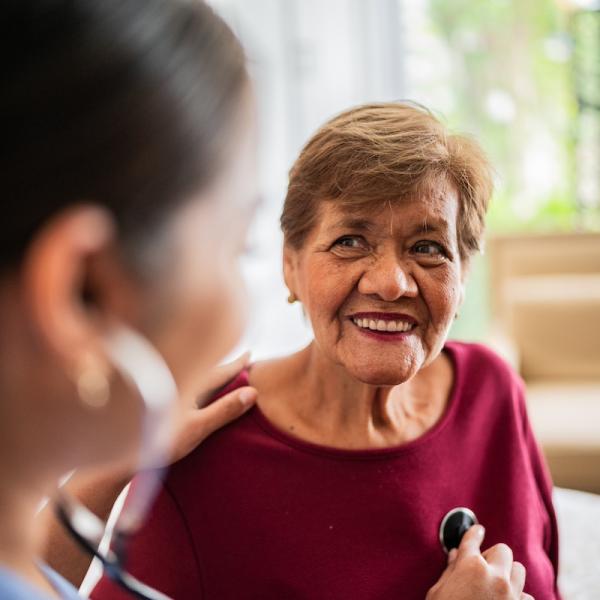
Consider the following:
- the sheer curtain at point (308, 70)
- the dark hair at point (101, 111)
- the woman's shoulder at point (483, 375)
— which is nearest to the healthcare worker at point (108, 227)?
the dark hair at point (101, 111)

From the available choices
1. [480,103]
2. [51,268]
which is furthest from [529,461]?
[480,103]

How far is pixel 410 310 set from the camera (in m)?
1.25

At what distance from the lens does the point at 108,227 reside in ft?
1.82

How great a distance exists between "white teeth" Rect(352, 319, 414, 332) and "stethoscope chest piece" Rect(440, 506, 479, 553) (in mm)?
321

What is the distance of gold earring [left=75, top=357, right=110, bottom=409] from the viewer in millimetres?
560

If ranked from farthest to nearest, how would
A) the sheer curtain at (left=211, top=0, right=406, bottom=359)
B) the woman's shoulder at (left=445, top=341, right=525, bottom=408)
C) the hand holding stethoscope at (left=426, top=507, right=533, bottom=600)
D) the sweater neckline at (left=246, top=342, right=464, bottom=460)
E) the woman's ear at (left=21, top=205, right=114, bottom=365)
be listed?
the sheer curtain at (left=211, top=0, right=406, bottom=359), the woman's shoulder at (left=445, top=341, right=525, bottom=408), the sweater neckline at (left=246, top=342, right=464, bottom=460), the hand holding stethoscope at (left=426, top=507, right=533, bottom=600), the woman's ear at (left=21, top=205, right=114, bottom=365)

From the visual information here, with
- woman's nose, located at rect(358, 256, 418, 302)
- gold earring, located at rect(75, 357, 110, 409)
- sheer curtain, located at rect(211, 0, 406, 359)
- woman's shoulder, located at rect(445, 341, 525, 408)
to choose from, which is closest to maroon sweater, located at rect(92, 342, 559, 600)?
woman's shoulder, located at rect(445, 341, 525, 408)

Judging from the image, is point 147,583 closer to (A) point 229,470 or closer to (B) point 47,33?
(A) point 229,470

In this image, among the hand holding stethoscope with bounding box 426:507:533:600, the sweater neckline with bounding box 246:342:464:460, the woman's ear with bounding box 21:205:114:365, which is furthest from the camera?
the sweater neckline with bounding box 246:342:464:460

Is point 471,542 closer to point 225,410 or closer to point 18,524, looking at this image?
point 225,410

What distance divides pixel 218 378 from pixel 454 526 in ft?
1.47

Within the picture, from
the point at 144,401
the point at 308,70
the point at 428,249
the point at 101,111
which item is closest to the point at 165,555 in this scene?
the point at 428,249

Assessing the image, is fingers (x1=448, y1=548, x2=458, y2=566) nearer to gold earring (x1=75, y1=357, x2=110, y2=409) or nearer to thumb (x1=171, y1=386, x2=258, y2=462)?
thumb (x1=171, y1=386, x2=258, y2=462)

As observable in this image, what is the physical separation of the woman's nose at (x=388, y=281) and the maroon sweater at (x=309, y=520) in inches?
10.4
